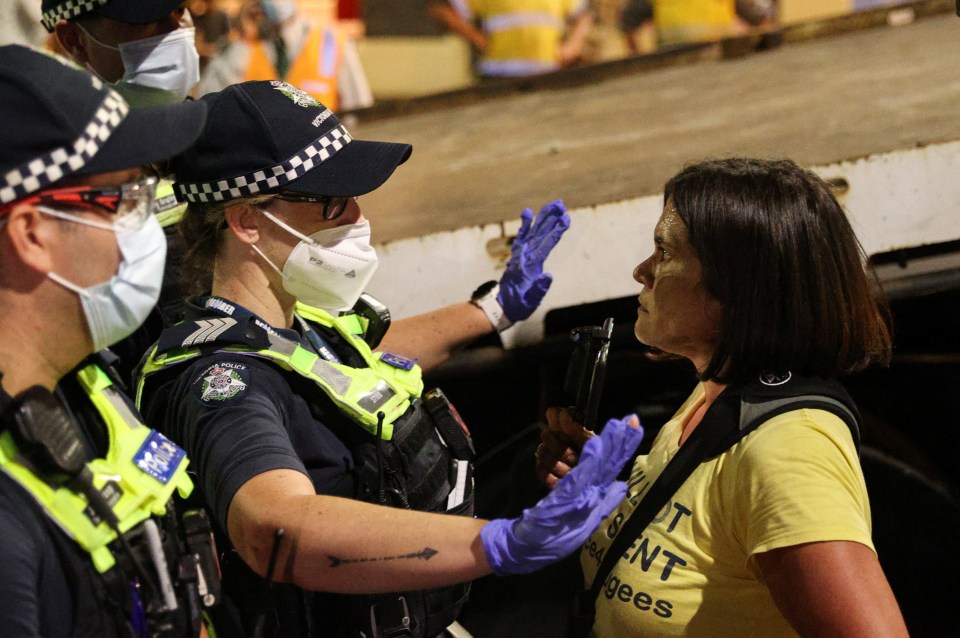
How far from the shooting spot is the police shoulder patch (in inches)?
62.5

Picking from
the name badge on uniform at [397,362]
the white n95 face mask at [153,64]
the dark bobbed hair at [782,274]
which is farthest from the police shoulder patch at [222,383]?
the white n95 face mask at [153,64]

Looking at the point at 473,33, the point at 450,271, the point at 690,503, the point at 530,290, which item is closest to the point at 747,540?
the point at 690,503

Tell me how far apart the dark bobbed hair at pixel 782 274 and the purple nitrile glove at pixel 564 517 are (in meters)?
0.39

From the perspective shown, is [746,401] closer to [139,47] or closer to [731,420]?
[731,420]

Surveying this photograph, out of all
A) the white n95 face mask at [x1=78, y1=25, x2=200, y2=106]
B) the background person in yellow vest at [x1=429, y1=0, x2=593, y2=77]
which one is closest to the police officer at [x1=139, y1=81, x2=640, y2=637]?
the white n95 face mask at [x1=78, y1=25, x2=200, y2=106]

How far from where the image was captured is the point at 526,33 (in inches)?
259

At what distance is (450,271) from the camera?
259cm

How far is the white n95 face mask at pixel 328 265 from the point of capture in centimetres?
184

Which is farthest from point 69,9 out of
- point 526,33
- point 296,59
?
point 526,33

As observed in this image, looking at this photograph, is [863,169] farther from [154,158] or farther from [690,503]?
[154,158]

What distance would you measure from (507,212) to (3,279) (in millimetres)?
1613

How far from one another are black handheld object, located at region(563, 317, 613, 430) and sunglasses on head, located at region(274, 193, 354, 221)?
0.55 m

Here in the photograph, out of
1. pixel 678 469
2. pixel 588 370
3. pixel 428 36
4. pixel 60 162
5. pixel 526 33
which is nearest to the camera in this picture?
pixel 60 162

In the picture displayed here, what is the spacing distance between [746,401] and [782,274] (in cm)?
22
